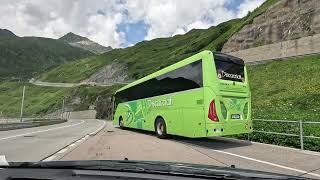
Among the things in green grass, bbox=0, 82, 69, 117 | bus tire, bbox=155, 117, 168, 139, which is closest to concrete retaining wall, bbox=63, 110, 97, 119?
green grass, bbox=0, 82, 69, 117

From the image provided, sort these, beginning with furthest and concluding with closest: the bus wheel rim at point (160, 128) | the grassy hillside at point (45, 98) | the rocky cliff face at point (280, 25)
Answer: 1. the grassy hillside at point (45, 98)
2. the rocky cliff face at point (280, 25)
3. the bus wheel rim at point (160, 128)

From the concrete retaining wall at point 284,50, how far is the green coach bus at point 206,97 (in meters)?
28.8

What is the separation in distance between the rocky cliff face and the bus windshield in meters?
33.0

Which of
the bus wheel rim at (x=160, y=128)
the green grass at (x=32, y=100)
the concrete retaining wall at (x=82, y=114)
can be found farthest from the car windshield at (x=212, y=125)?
the green grass at (x=32, y=100)

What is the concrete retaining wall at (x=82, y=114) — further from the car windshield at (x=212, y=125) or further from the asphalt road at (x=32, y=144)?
the asphalt road at (x=32, y=144)

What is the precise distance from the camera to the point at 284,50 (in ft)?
157

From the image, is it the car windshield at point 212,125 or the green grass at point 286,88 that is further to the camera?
the green grass at point 286,88

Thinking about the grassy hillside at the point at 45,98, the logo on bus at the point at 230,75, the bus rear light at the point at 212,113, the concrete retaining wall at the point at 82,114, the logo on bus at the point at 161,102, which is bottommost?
the bus rear light at the point at 212,113

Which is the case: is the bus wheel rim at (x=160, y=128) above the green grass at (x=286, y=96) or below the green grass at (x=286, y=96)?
below

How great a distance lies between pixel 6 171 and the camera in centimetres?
338

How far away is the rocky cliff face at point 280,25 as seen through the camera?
48719 mm

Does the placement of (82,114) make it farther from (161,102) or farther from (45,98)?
(161,102)

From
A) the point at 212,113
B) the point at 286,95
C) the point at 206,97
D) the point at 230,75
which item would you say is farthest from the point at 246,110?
the point at 286,95

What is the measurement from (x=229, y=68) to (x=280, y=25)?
39279 mm
